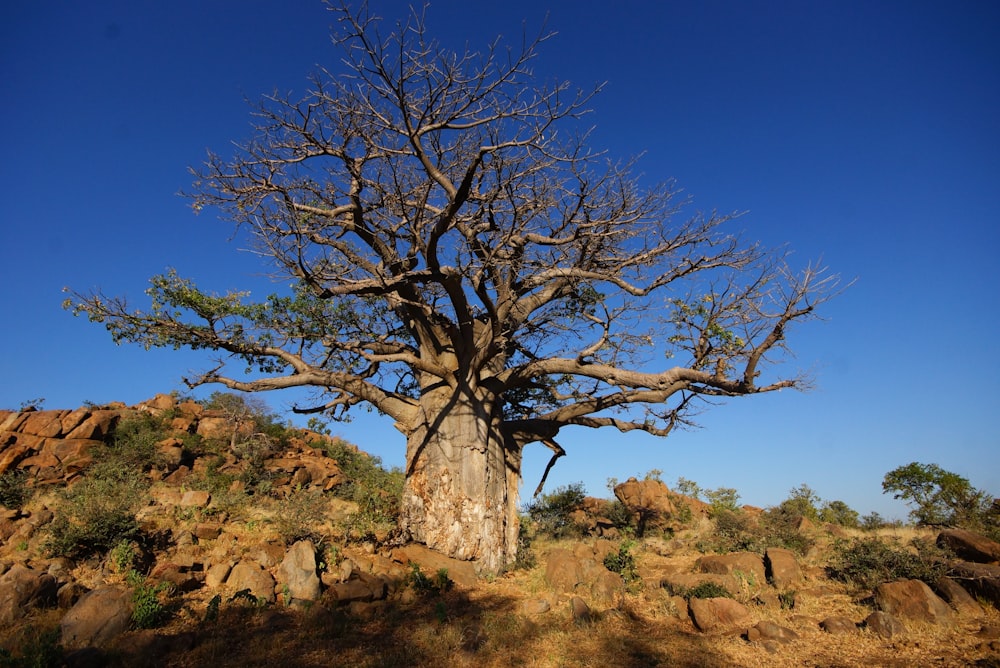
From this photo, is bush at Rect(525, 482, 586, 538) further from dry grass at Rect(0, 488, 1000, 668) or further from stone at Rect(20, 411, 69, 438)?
stone at Rect(20, 411, 69, 438)

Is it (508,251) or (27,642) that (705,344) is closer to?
(508,251)

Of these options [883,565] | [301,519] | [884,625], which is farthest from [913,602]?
[301,519]

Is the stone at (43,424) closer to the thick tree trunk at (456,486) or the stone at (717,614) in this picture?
the thick tree trunk at (456,486)

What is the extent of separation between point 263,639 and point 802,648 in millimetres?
5010

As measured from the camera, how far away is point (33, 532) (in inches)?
294

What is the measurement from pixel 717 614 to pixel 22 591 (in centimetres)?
701

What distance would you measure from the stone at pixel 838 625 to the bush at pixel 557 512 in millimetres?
7296

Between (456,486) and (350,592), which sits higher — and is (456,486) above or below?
above

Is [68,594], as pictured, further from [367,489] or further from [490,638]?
[367,489]

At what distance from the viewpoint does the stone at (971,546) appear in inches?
283

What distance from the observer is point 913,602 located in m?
5.69

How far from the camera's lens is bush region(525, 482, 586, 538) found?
43.0ft

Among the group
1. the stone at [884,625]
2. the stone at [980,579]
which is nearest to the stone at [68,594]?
the stone at [884,625]

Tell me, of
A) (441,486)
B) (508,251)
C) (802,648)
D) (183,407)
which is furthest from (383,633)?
(183,407)
